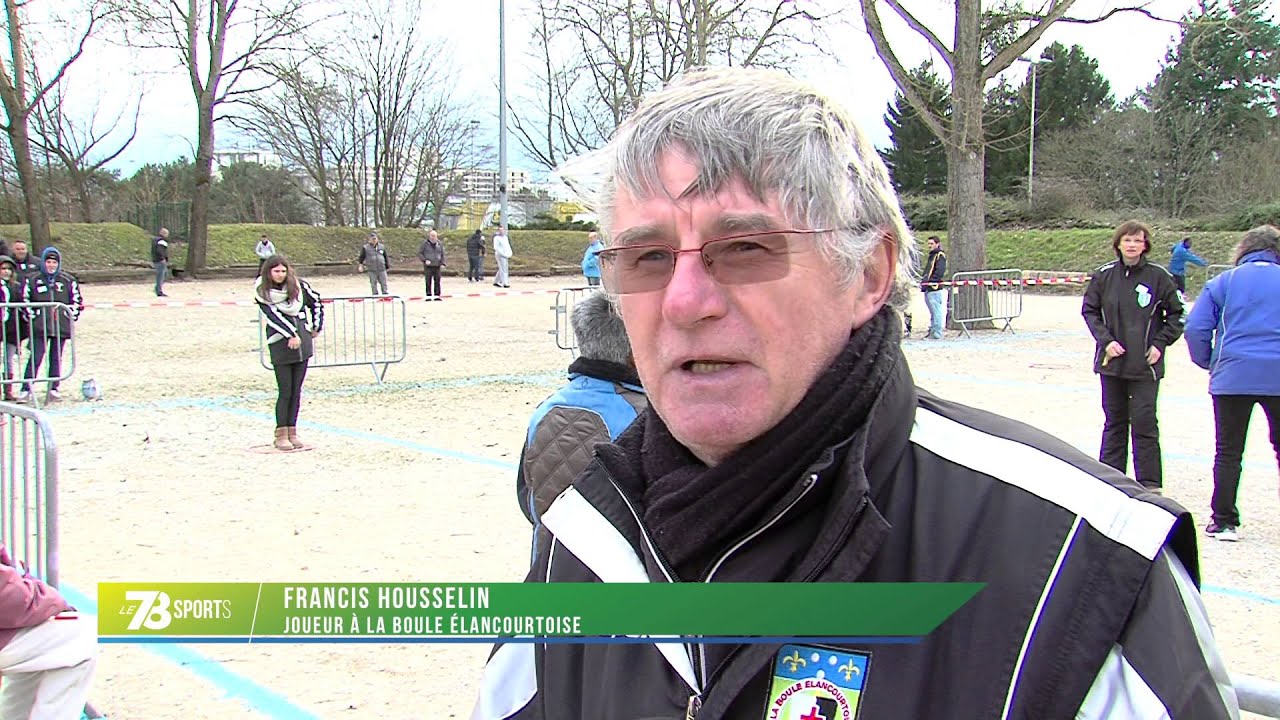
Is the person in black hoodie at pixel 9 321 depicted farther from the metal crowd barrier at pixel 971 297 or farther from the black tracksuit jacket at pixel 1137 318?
the metal crowd barrier at pixel 971 297

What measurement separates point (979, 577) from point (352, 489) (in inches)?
270

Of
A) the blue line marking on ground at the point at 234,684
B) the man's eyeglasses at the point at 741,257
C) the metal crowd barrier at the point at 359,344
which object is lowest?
the blue line marking on ground at the point at 234,684

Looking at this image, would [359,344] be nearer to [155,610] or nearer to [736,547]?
[155,610]

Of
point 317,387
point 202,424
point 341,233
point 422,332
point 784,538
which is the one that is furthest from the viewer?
point 341,233

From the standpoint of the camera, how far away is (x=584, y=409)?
352 centimetres

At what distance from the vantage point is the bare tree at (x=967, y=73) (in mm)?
18781

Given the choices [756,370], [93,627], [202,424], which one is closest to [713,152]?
[756,370]

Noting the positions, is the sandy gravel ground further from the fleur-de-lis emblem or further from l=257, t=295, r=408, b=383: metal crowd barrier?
the fleur-de-lis emblem

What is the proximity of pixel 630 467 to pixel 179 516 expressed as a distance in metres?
6.11

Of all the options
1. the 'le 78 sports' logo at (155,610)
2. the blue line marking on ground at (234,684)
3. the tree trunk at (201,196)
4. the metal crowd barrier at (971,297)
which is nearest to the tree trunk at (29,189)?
the tree trunk at (201,196)

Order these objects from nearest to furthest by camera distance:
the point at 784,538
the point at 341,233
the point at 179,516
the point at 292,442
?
1. the point at 784,538
2. the point at 179,516
3. the point at 292,442
4. the point at 341,233

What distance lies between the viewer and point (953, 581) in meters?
1.18

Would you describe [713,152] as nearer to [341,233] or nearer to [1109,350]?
[1109,350]

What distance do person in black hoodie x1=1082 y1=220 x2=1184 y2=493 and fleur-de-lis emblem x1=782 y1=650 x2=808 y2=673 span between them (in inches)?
256
